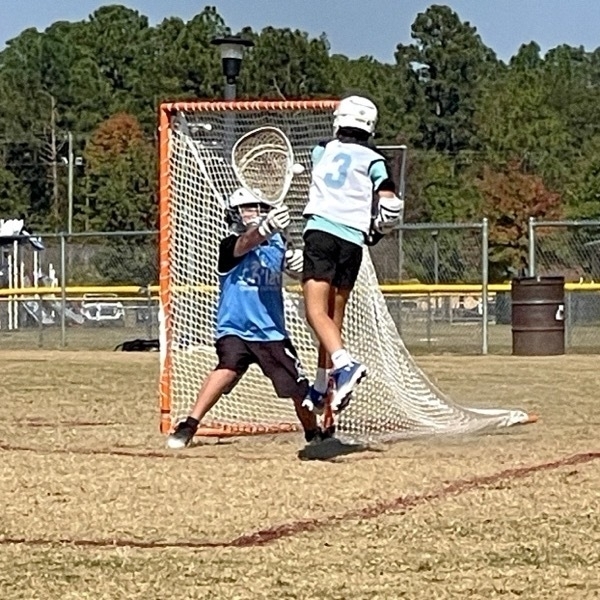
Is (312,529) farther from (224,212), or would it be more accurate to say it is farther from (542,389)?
(542,389)

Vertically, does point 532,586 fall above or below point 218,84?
below

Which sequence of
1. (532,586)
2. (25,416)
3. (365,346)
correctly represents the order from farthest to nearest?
(25,416)
(365,346)
(532,586)

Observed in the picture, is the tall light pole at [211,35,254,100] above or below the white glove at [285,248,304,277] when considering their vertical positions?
above

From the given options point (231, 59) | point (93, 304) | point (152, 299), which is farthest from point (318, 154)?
point (93, 304)

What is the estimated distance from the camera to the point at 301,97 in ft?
183

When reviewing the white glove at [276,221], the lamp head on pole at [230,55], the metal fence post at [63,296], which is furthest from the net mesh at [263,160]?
the metal fence post at [63,296]

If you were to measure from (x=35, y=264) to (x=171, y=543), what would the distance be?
30176 millimetres

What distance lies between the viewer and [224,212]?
1077 centimetres

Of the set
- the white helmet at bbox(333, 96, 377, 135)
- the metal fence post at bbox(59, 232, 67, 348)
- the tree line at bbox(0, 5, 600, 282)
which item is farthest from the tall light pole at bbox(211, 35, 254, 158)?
the tree line at bbox(0, 5, 600, 282)

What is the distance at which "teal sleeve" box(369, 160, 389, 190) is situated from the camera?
29.2 feet

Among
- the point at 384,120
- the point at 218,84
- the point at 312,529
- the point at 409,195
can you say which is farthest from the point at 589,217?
the point at 312,529

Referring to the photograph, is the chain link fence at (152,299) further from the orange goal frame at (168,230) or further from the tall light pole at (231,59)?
the orange goal frame at (168,230)

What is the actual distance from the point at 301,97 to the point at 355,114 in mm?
47242

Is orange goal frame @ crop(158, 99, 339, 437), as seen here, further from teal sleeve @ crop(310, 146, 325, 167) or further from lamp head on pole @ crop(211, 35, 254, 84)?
lamp head on pole @ crop(211, 35, 254, 84)
